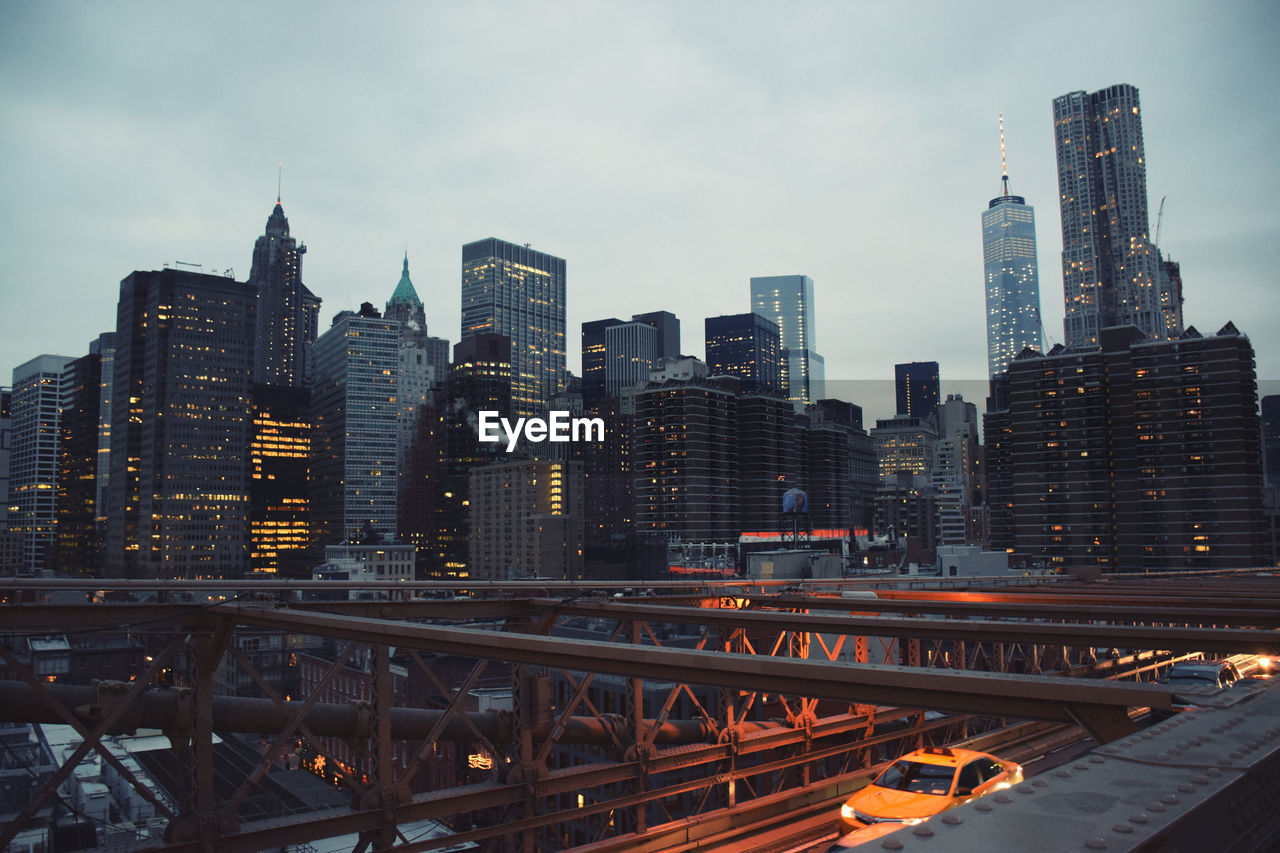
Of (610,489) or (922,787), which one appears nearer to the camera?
(922,787)

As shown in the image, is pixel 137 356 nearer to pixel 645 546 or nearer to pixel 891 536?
pixel 645 546

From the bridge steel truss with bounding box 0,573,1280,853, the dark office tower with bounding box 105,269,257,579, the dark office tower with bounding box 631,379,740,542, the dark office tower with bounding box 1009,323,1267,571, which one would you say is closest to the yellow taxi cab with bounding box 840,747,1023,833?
the bridge steel truss with bounding box 0,573,1280,853

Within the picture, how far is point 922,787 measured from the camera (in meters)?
13.1

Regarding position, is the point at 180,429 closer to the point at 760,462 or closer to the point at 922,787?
the point at 760,462

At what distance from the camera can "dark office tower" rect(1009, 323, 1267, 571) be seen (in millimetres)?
107438

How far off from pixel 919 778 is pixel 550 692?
5.81 metres

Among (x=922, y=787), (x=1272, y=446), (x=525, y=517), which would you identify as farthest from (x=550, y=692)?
(x=1272, y=446)

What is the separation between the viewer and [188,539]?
572 ft

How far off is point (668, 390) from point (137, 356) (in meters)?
123

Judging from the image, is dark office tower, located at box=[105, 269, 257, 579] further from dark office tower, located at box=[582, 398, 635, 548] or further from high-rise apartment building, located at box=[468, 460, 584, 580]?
dark office tower, located at box=[582, 398, 635, 548]

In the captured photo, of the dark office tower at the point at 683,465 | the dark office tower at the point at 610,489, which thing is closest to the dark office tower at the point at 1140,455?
the dark office tower at the point at 683,465

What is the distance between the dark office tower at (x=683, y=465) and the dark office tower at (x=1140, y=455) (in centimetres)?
4750

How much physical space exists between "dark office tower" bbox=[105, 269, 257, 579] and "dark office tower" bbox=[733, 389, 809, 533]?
10546cm

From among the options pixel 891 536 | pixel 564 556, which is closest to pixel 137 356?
pixel 564 556
